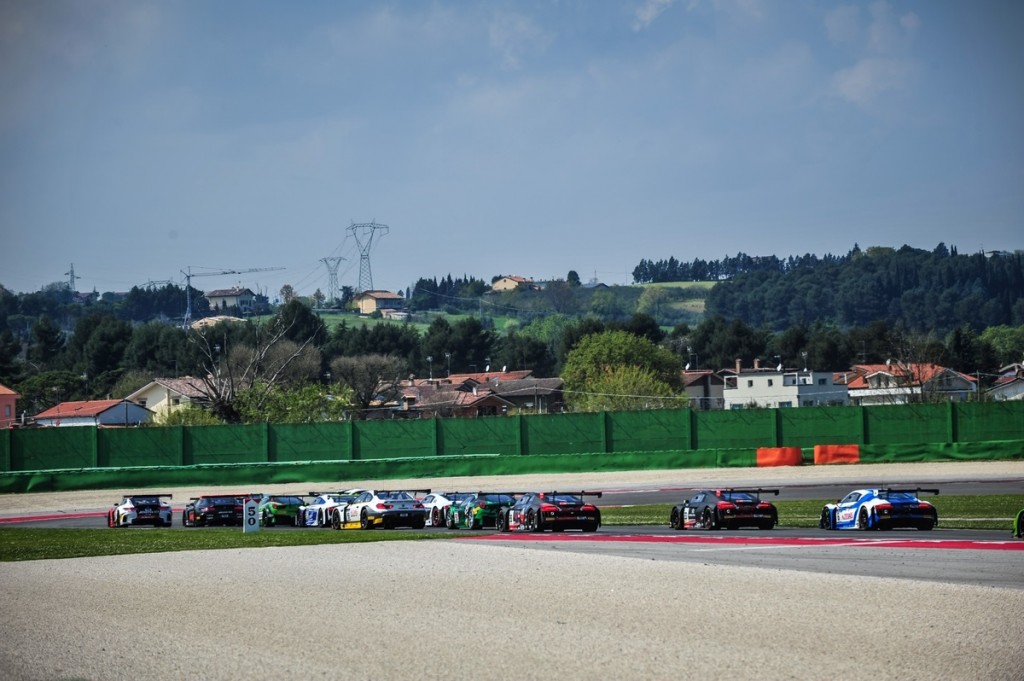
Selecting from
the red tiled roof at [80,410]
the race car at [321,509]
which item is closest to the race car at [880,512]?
the race car at [321,509]

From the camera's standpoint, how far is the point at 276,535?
30734 millimetres

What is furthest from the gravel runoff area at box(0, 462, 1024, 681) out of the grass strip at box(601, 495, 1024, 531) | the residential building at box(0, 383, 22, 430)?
the residential building at box(0, 383, 22, 430)

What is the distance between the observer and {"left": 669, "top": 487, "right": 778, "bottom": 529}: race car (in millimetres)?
28359

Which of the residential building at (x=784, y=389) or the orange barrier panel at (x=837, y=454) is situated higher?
the residential building at (x=784, y=389)

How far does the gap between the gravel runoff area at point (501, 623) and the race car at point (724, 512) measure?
8420mm

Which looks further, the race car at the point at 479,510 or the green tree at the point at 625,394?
the green tree at the point at 625,394

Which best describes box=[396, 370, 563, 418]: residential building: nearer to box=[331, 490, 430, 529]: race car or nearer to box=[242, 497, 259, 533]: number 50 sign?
box=[331, 490, 430, 529]: race car

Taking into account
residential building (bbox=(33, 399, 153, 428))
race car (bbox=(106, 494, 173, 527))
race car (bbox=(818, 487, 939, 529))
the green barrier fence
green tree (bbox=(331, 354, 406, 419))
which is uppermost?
green tree (bbox=(331, 354, 406, 419))

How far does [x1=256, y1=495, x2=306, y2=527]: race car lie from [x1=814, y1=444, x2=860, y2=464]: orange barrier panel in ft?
85.5

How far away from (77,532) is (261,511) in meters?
6.30

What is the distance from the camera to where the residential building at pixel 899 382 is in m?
105

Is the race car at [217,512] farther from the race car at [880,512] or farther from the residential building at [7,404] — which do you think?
the residential building at [7,404]

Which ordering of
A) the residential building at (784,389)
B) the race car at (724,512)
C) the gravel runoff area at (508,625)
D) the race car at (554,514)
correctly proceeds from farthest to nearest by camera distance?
the residential building at (784,389) < the race car at (554,514) < the race car at (724,512) < the gravel runoff area at (508,625)

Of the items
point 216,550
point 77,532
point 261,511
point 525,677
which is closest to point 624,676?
point 525,677
